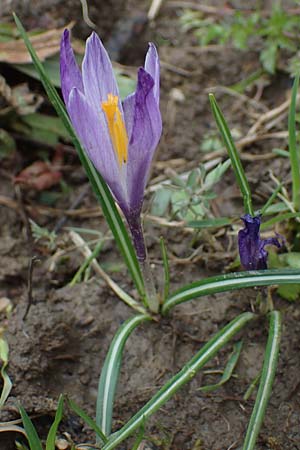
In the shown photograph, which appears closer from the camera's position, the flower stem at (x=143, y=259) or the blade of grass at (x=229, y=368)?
the flower stem at (x=143, y=259)

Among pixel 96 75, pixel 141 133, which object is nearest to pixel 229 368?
pixel 141 133

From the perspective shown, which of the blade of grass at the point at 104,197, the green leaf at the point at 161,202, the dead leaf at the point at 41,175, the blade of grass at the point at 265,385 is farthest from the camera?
the dead leaf at the point at 41,175

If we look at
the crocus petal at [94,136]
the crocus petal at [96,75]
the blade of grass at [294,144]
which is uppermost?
the crocus petal at [96,75]

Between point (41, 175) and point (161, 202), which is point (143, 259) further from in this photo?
point (41, 175)

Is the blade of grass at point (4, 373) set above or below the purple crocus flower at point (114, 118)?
below

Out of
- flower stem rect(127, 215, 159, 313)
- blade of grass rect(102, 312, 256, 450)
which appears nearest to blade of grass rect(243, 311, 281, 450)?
blade of grass rect(102, 312, 256, 450)

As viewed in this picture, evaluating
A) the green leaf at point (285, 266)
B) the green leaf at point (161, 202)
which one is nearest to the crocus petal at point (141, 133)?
the green leaf at point (285, 266)

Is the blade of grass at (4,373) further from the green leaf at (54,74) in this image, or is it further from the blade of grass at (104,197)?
the green leaf at (54,74)
